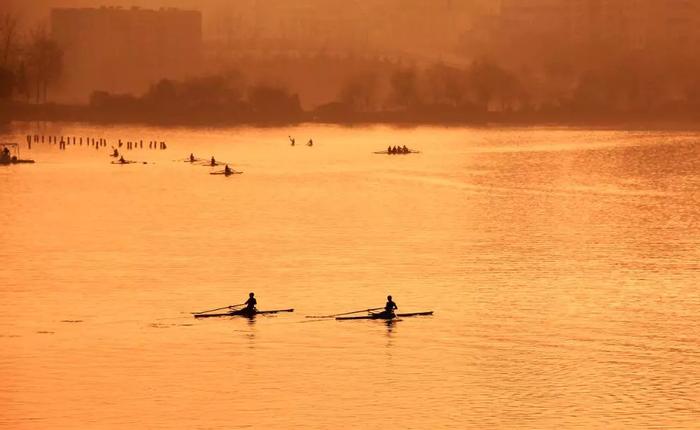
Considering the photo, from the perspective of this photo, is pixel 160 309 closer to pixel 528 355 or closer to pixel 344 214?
pixel 528 355

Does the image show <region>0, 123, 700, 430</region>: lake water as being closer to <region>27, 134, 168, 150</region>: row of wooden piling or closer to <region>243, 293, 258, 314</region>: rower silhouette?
<region>243, 293, 258, 314</region>: rower silhouette

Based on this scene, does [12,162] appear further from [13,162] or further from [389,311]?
[389,311]

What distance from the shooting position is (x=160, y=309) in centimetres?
5419

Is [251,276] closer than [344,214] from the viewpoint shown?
Yes

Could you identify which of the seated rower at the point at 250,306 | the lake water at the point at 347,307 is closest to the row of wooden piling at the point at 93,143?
the lake water at the point at 347,307

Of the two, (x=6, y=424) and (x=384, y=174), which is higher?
(x=384, y=174)

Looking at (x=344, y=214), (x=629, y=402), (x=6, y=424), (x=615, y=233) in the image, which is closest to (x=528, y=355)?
(x=629, y=402)

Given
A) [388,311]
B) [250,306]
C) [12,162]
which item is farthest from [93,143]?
[388,311]

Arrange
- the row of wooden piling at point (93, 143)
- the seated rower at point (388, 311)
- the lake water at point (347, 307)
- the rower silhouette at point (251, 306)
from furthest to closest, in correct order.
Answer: the row of wooden piling at point (93, 143) < the rower silhouette at point (251, 306) < the seated rower at point (388, 311) < the lake water at point (347, 307)

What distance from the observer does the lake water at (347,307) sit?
41.3m

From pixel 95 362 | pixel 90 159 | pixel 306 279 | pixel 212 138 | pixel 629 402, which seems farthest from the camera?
pixel 212 138

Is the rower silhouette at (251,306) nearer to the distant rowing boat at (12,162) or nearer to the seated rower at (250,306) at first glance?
the seated rower at (250,306)

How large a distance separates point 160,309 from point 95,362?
891 cm

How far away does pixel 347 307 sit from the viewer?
54469 millimetres
